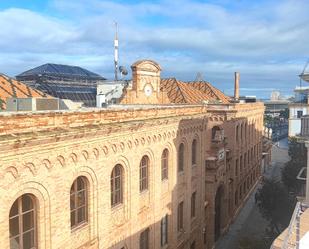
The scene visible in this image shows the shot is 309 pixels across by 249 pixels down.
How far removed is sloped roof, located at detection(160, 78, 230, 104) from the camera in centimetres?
3496

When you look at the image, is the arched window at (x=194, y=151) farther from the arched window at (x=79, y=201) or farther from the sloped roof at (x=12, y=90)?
the arched window at (x=79, y=201)

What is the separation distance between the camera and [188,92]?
36750 mm

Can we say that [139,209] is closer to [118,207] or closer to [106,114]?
[118,207]

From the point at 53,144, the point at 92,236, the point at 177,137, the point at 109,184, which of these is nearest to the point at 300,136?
the point at 177,137

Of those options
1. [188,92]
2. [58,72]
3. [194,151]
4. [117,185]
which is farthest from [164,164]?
[58,72]

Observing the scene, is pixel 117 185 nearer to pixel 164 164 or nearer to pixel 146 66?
pixel 164 164

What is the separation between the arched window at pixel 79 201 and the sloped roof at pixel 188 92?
22376mm

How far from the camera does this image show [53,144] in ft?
35.4

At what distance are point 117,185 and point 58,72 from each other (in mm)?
22428

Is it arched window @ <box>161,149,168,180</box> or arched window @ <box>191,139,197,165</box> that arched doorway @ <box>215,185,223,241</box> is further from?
arched window @ <box>161,149,168,180</box>

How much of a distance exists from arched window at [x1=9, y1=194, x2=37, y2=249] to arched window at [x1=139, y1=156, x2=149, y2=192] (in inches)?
270

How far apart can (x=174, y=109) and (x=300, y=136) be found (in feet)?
22.1

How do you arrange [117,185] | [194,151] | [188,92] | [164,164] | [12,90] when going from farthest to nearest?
[188,92], [194,151], [164,164], [12,90], [117,185]

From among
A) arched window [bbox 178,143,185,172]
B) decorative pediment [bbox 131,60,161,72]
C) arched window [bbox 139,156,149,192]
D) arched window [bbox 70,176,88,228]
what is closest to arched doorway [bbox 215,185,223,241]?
arched window [bbox 178,143,185,172]
